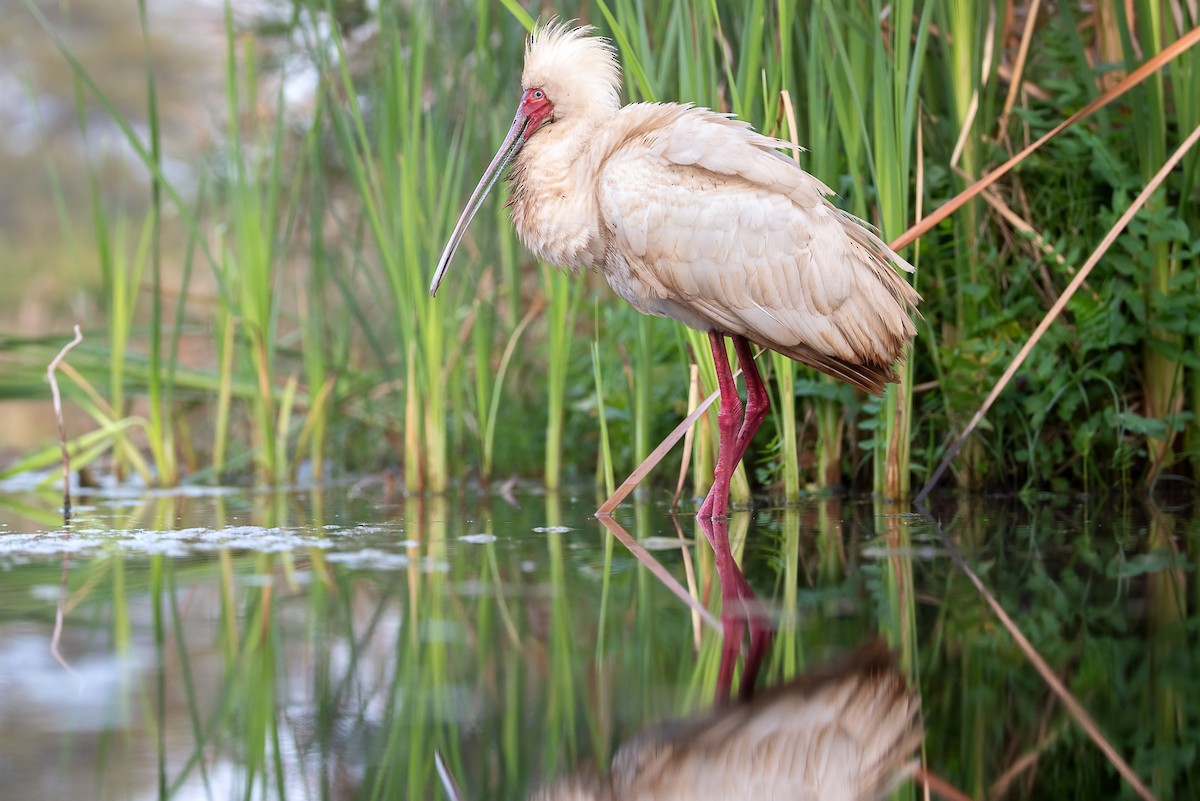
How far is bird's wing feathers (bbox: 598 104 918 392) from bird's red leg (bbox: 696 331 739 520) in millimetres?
246

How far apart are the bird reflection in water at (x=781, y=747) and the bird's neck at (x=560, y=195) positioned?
6.58 feet

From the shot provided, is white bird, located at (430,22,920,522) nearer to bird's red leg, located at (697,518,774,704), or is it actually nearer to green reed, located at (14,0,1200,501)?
green reed, located at (14,0,1200,501)

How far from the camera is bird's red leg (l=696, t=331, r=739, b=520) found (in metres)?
3.67

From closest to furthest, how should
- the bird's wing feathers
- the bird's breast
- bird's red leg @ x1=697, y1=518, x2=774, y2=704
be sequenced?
bird's red leg @ x1=697, y1=518, x2=774, y2=704
the bird's wing feathers
the bird's breast

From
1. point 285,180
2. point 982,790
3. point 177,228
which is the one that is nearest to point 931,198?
point 982,790

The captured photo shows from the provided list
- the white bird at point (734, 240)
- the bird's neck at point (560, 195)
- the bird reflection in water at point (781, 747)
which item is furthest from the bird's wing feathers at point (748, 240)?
the bird reflection in water at point (781, 747)

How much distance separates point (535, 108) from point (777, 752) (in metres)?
2.82

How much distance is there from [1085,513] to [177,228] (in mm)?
13440

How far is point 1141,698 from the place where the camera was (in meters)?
1.61

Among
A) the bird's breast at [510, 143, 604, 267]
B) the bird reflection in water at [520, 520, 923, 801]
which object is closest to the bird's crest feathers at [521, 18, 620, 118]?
the bird's breast at [510, 143, 604, 267]

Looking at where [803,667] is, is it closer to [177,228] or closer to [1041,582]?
[1041,582]

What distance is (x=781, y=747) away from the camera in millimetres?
1523

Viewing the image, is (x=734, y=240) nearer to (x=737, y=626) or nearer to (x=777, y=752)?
(x=737, y=626)

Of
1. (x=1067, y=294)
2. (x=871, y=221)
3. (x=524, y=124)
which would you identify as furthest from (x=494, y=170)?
(x=1067, y=294)
